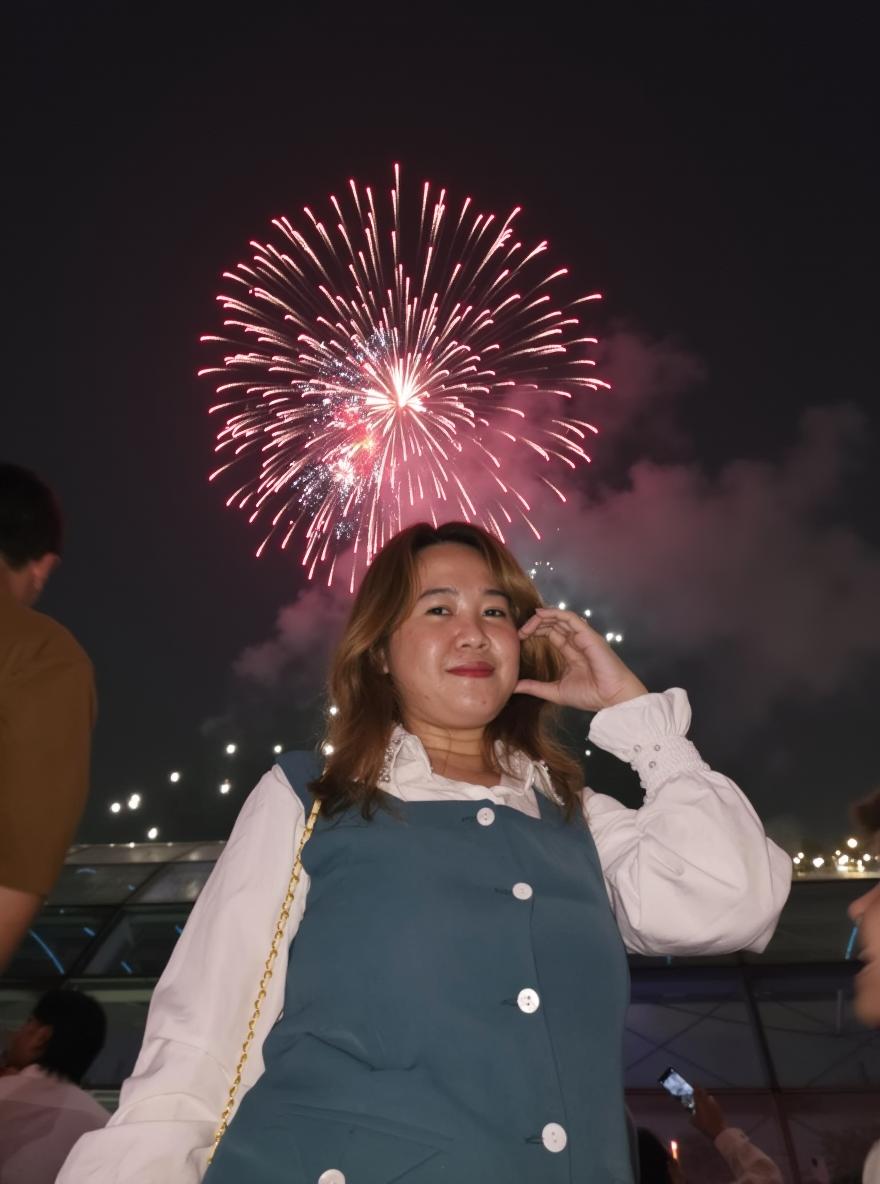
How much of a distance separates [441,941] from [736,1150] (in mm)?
4437

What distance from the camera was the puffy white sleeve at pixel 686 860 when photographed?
90.6 inches

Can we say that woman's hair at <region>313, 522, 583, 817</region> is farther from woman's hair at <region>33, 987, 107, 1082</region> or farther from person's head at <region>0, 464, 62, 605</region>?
woman's hair at <region>33, 987, 107, 1082</region>

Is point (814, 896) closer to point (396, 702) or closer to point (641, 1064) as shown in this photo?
point (641, 1064)

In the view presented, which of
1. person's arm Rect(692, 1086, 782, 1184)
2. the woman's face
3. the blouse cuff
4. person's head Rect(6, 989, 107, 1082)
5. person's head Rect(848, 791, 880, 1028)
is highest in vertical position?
the woman's face

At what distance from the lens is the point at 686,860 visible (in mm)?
2342

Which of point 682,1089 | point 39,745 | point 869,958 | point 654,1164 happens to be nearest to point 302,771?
point 39,745

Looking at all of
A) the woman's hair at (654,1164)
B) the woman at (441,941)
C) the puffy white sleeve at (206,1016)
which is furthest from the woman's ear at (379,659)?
the woman's hair at (654,1164)

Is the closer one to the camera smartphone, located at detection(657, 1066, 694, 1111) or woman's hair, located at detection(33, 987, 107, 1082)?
woman's hair, located at detection(33, 987, 107, 1082)

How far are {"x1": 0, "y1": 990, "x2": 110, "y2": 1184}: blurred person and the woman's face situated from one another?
128 inches

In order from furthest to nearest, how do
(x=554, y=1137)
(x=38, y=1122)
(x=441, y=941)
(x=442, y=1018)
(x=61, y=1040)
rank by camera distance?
(x=61, y=1040), (x=38, y=1122), (x=441, y=941), (x=442, y=1018), (x=554, y=1137)

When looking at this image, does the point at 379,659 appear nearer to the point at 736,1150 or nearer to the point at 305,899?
the point at 305,899

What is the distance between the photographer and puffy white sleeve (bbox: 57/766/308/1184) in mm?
1688

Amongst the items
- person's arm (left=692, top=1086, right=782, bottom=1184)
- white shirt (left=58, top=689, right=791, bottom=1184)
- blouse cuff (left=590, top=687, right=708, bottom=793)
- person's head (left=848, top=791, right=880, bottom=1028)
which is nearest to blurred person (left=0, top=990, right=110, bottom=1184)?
white shirt (left=58, top=689, right=791, bottom=1184)

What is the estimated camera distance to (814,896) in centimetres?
993
